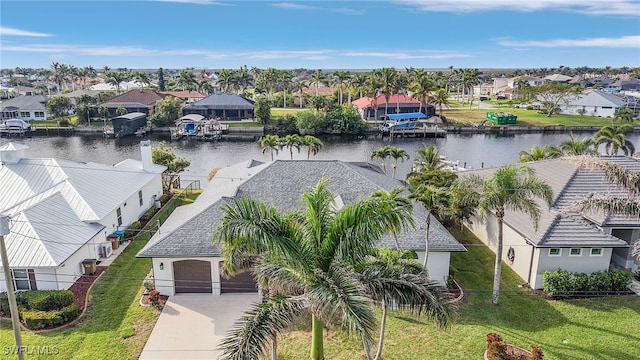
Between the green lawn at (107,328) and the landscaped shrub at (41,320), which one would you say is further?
the landscaped shrub at (41,320)

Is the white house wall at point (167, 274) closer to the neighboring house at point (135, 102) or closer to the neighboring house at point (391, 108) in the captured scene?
the neighboring house at point (391, 108)

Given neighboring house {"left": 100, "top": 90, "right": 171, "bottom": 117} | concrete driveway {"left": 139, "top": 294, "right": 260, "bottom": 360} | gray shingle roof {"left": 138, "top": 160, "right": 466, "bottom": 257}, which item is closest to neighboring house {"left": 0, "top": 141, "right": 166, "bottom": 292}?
gray shingle roof {"left": 138, "top": 160, "right": 466, "bottom": 257}

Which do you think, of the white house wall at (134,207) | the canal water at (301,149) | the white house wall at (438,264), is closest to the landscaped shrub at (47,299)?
the white house wall at (134,207)

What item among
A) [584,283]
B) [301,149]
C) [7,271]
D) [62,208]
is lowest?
[301,149]

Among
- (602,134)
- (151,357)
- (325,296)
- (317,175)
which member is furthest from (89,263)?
(602,134)

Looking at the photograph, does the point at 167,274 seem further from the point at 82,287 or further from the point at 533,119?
the point at 533,119

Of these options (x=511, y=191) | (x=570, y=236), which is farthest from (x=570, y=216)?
(x=511, y=191)
